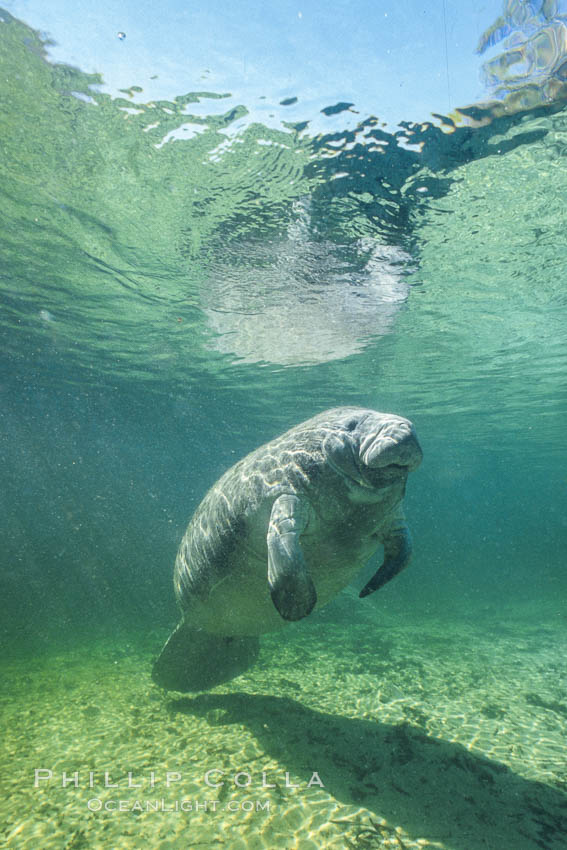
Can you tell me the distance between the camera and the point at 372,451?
3203mm

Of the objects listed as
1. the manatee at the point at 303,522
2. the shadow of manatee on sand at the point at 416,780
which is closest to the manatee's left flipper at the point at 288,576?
the manatee at the point at 303,522

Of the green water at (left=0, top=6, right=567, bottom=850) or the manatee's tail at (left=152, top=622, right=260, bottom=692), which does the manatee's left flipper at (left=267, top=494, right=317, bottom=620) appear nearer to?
the green water at (left=0, top=6, right=567, bottom=850)

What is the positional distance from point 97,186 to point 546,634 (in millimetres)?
16317

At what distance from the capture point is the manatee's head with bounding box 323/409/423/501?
310cm

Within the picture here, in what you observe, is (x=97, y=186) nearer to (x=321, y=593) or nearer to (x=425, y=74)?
(x=425, y=74)

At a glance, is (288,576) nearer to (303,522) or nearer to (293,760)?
(303,522)

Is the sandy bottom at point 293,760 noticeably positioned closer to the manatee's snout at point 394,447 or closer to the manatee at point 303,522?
the manatee at point 303,522

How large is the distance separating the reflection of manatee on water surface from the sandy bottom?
772 cm

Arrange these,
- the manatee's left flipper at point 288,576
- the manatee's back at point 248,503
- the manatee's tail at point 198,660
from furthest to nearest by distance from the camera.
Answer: the manatee's tail at point 198,660, the manatee's back at point 248,503, the manatee's left flipper at point 288,576

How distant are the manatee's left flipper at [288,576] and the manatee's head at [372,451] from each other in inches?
25.2

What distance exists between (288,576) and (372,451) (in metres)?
1.07

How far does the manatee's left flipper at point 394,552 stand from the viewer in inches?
161

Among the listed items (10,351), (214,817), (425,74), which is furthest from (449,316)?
(10,351)

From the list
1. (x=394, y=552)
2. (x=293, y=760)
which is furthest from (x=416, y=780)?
(x=394, y=552)
